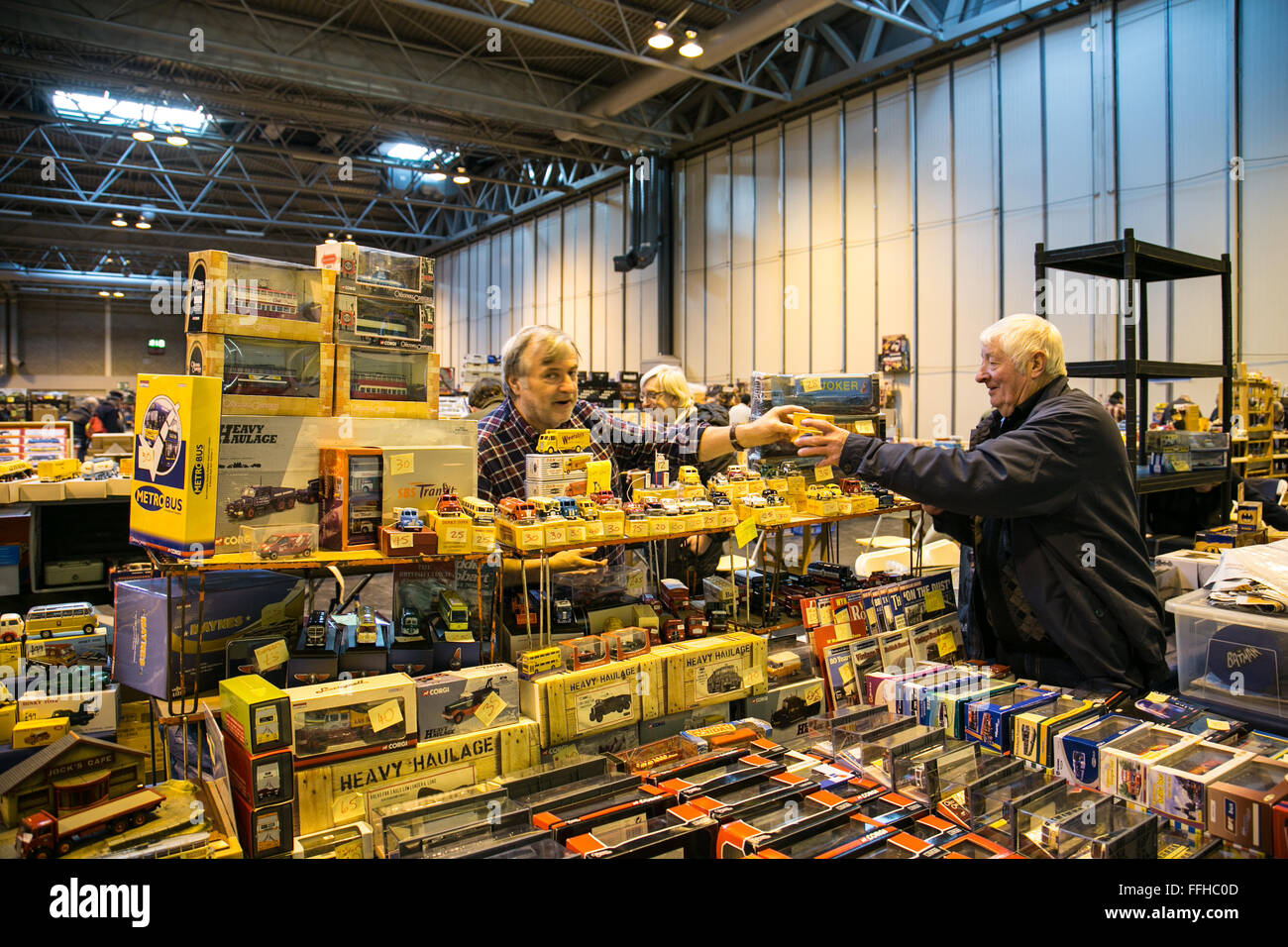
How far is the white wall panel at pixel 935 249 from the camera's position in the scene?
1095 cm

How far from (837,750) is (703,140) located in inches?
550

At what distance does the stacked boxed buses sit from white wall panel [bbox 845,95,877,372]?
10.1 metres

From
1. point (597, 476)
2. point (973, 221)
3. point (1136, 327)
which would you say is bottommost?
point (597, 476)

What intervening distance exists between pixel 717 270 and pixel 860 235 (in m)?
3.08

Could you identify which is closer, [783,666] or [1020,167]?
[783,666]

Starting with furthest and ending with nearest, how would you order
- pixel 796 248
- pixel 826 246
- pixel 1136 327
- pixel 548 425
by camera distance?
pixel 796 248 < pixel 826 246 < pixel 1136 327 < pixel 548 425

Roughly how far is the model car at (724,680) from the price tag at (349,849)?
3.92 ft

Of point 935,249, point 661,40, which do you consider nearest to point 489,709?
point 661,40

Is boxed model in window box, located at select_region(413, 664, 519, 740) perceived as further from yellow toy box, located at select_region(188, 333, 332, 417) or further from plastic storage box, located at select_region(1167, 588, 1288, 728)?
plastic storage box, located at select_region(1167, 588, 1288, 728)

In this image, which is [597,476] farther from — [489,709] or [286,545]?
[286,545]

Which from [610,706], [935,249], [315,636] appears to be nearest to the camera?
[315,636]

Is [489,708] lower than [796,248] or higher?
lower

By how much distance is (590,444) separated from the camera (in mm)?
3225
